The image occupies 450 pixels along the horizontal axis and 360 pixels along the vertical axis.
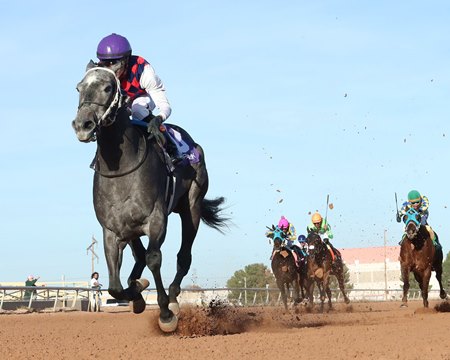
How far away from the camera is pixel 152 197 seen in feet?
32.9

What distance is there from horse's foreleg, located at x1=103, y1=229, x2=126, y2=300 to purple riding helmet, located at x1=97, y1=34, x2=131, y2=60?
188 centimetres

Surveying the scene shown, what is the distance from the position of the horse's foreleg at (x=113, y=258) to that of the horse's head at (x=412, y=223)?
9392 mm

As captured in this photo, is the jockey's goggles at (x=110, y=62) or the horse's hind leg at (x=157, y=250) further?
the jockey's goggles at (x=110, y=62)

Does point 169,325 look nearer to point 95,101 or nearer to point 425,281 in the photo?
point 95,101

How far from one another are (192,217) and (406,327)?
3.00 metres

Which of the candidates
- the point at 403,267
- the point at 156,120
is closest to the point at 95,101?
the point at 156,120

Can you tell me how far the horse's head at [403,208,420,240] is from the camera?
59.7ft

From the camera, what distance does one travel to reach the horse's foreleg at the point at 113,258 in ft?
32.5

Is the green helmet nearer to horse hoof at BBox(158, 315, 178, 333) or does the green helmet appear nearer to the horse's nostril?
horse hoof at BBox(158, 315, 178, 333)

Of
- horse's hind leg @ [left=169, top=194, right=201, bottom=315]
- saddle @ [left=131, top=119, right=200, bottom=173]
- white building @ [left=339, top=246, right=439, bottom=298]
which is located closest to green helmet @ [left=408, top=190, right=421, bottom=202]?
horse's hind leg @ [left=169, top=194, right=201, bottom=315]

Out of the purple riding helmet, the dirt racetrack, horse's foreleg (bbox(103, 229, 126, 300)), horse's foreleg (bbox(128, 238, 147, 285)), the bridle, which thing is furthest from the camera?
horse's foreleg (bbox(128, 238, 147, 285))

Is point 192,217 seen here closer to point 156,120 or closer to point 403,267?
point 156,120

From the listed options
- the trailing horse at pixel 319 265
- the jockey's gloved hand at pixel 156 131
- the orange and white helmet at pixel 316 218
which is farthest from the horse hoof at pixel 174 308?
the orange and white helmet at pixel 316 218

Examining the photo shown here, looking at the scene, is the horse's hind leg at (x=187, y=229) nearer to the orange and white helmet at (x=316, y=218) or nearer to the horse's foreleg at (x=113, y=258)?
the horse's foreleg at (x=113, y=258)
